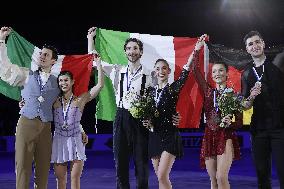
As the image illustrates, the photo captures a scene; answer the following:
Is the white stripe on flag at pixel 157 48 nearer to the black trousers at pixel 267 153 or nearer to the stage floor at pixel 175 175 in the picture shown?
the black trousers at pixel 267 153

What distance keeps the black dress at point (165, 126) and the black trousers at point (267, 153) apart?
77 centimetres

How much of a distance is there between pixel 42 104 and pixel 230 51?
229cm

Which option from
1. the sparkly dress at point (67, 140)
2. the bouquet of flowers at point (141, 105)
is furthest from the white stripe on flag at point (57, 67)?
the bouquet of flowers at point (141, 105)

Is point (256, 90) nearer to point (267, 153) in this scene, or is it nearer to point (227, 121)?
point (227, 121)

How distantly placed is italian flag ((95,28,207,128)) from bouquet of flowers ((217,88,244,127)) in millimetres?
1044

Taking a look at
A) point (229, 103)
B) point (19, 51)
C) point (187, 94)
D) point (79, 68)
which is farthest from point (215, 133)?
point (19, 51)

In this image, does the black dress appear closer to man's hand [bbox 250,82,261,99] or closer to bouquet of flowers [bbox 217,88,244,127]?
bouquet of flowers [bbox 217,88,244,127]

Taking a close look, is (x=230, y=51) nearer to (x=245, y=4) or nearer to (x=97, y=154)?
(x=97, y=154)

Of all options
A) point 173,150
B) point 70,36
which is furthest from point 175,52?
point 70,36

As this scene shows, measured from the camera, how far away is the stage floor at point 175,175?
21.9 ft

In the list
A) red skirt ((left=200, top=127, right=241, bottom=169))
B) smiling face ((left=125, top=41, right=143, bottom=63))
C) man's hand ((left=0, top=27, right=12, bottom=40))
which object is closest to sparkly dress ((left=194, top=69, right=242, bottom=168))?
red skirt ((left=200, top=127, right=241, bottom=169))

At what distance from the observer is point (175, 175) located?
7.96m

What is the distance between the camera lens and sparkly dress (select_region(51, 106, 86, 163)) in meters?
4.67

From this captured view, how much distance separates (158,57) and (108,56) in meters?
0.59
